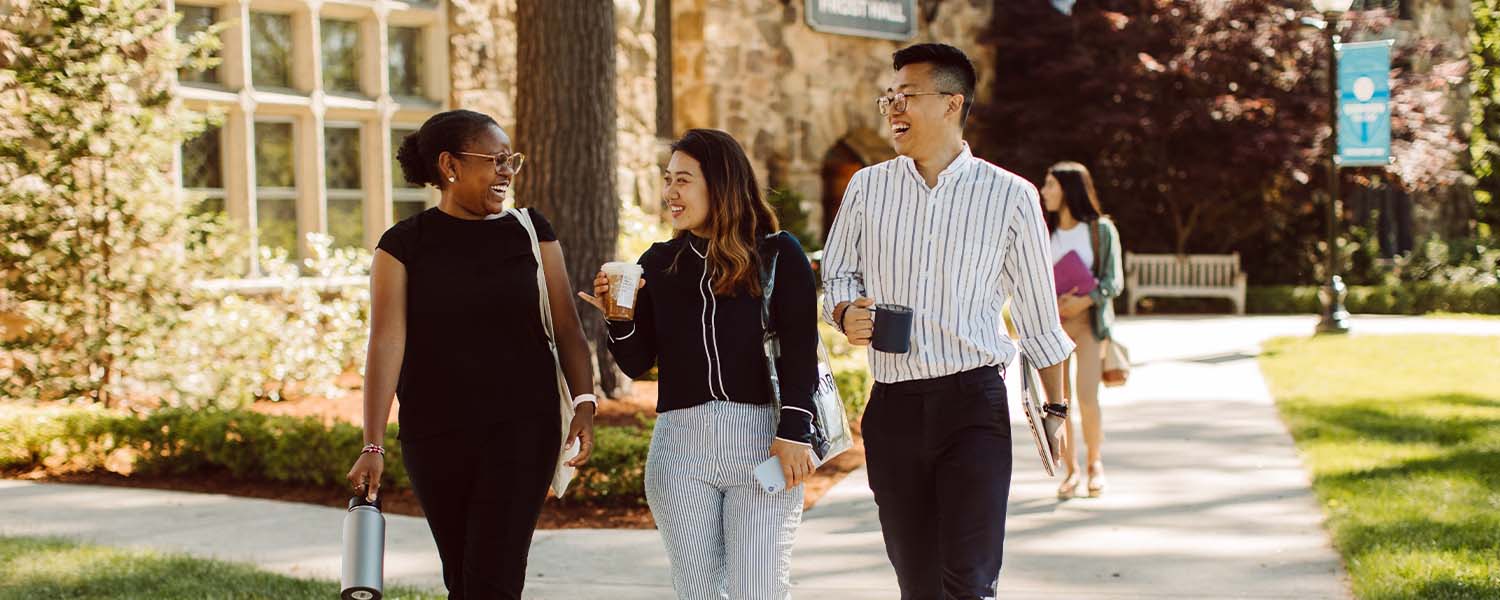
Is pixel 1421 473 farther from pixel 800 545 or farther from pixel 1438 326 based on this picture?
pixel 1438 326

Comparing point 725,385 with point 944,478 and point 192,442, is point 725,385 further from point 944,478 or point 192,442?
point 192,442

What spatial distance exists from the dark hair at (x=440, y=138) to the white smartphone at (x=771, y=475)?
109 cm

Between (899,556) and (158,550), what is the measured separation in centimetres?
358

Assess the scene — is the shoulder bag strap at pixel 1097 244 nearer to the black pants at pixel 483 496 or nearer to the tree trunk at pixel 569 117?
the tree trunk at pixel 569 117

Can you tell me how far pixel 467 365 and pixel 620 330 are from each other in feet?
1.26

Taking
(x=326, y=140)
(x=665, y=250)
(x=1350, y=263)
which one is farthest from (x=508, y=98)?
(x=1350, y=263)

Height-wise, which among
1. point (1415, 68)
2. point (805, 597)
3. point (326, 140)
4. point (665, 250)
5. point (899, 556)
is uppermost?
point (1415, 68)

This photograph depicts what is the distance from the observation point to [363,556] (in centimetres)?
349

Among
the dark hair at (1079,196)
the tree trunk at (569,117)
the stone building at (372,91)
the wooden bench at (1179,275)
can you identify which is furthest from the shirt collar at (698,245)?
the wooden bench at (1179,275)

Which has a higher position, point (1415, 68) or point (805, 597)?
point (1415, 68)

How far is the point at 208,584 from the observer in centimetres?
541

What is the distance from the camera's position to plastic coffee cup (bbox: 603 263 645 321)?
365 centimetres

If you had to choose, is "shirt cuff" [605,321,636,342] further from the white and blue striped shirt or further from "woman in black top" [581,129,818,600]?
the white and blue striped shirt

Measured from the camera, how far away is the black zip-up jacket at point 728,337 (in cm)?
374
